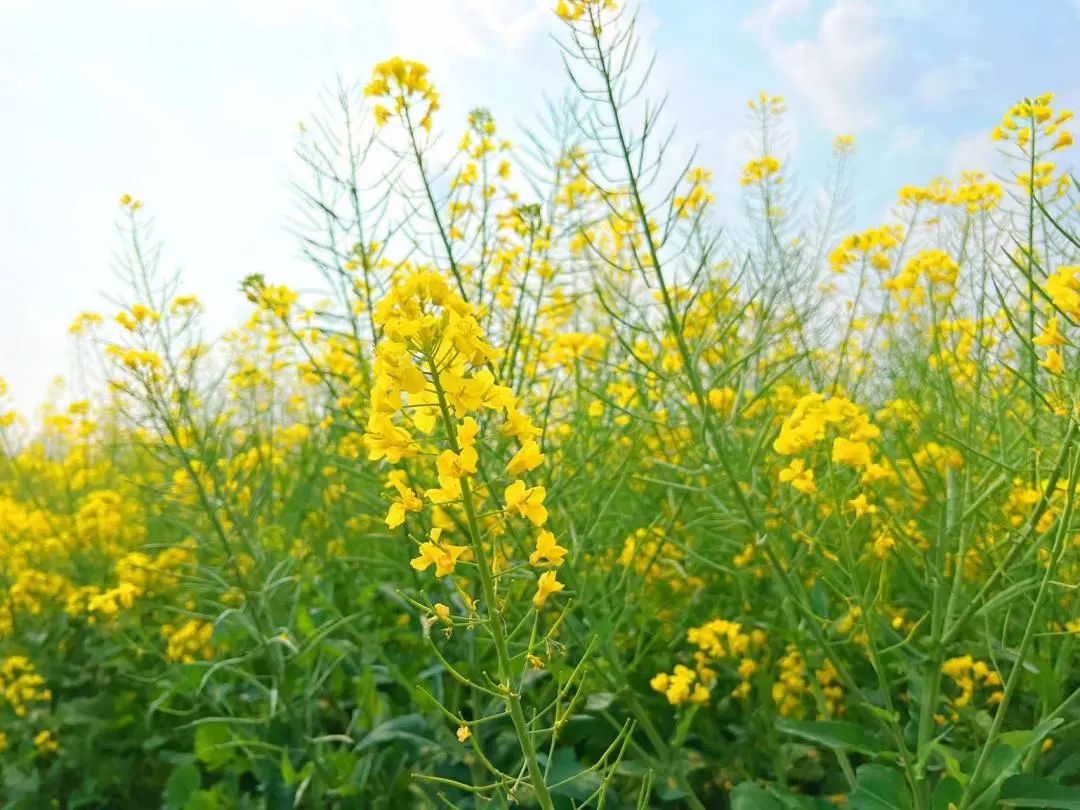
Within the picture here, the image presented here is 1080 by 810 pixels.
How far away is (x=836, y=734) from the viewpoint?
1.73m

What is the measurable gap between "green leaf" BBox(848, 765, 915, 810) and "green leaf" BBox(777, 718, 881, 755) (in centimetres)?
5

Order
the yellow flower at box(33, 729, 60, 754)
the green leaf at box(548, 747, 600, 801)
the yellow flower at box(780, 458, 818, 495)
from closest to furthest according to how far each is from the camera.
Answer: the yellow flower at box(780, 458, 818, 495)
the green leaf at box(548, 747, 600, 801)
the yellow flower at box(33, 729, 60, 754)

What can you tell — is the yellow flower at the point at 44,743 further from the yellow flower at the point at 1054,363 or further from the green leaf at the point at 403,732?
the yellow flower at the point at 1054,363

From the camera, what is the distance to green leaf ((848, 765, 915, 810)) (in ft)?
5.32

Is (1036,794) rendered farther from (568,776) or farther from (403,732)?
(403,732)

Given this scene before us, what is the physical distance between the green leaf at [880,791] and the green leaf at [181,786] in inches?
81.1

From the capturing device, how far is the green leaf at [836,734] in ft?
5.59

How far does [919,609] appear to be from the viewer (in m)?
2.69

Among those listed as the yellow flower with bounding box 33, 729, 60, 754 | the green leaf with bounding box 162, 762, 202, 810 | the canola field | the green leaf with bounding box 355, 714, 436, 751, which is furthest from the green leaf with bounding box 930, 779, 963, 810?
the yellow flower with bounding box 33, 729, 60, 754

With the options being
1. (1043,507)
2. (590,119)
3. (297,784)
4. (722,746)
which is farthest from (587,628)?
(590,119)

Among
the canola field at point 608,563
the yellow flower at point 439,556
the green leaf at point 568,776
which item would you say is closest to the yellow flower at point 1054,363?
the canola field at point 608,563

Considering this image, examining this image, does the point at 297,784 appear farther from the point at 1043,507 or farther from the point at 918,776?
the point at 1043,507

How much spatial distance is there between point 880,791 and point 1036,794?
0.87 feet

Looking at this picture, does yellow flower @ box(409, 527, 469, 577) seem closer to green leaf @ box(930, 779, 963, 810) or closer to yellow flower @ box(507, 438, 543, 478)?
yellow flower @ box(507, 438, 543, 478)
